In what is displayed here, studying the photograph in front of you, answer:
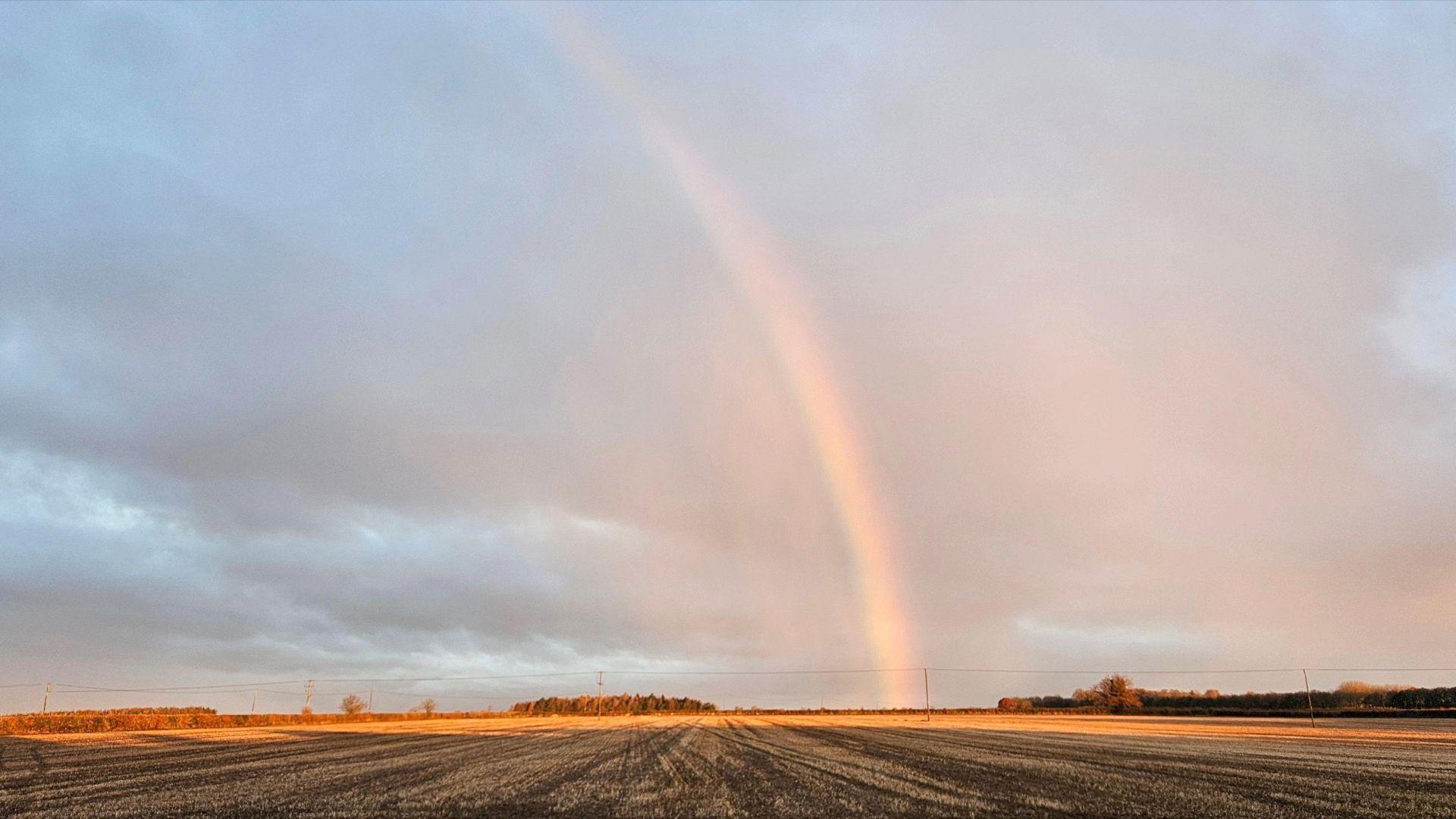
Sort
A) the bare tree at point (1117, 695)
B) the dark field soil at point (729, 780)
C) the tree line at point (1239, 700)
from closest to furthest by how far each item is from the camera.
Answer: the dark field soil at point (729, 780)
the tree line at point (1239, 700)
the bare tree at point (1117, 695)

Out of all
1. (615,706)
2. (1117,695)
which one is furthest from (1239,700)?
(615,706)

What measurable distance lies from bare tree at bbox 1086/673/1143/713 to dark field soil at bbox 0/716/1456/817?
11675 cm

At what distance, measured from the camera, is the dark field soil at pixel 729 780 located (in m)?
10.5

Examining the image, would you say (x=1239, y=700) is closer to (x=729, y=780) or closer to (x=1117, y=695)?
(x=1117, y=695)

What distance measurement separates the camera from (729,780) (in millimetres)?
14617

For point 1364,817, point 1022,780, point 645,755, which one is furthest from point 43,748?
point 1364,817

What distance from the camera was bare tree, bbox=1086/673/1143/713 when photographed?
127 m

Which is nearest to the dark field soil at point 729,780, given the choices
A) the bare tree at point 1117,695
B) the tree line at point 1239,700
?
the tree line at point 1239,700

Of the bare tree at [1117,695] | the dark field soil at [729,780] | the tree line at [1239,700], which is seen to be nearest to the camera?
the dark field soil at [729,780]

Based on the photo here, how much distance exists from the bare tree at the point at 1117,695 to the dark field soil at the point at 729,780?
117 meters

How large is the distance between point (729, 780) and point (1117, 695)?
5538 inches

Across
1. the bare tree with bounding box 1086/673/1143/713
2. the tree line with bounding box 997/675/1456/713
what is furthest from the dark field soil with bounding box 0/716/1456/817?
the bare tree with bounding box 1086/673/1143/713

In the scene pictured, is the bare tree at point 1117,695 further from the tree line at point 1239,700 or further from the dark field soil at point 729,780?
the dark field soil at point 729,780

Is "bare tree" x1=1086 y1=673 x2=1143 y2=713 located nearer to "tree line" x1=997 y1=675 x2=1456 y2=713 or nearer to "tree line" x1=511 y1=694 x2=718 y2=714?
"tree line" x1=997 y1=675 x2=1456 y2=713
